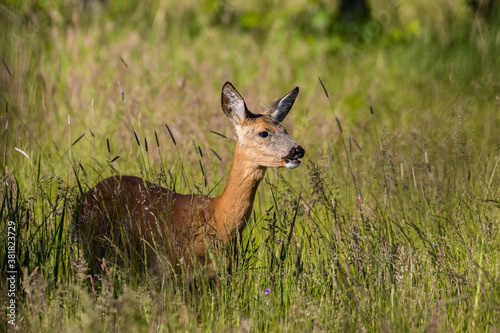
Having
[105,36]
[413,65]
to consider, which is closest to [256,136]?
[413,65]

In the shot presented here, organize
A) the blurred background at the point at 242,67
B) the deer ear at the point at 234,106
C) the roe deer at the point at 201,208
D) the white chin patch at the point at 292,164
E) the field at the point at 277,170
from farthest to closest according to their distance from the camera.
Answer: the blurred background at the point at 242,67 → the deer ear at the point at 234,106 → the white chin patch at the point at 292,164 → the roe deer at the point at 201,208 → the field at the point at 277,170

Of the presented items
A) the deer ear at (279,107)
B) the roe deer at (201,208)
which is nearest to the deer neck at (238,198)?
the roe deer at (201,208)

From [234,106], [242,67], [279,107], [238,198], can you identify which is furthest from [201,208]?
[242,67]

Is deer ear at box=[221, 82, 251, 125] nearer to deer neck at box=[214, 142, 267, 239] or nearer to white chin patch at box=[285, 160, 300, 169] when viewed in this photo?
deer neck at box=[214, 142, 267, 239]

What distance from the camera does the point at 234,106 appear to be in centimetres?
358

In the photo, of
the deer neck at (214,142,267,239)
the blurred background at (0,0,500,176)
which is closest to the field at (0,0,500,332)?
the blurred background at (0,0,500,176)

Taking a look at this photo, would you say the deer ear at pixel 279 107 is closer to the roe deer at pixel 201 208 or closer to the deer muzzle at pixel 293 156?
the roe deer at pixel 201 208

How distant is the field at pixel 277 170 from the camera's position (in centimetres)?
266

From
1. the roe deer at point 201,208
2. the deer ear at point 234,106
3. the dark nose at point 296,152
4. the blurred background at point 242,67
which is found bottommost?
the roe deer at point 201,208

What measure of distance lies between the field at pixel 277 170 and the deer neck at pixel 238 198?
0.14 m

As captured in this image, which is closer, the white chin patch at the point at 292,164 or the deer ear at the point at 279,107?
the white chin patch at the point at 292,164

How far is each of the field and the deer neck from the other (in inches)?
5.7

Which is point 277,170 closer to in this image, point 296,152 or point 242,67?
point 296,152

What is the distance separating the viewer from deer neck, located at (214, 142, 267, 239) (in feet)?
10.4
